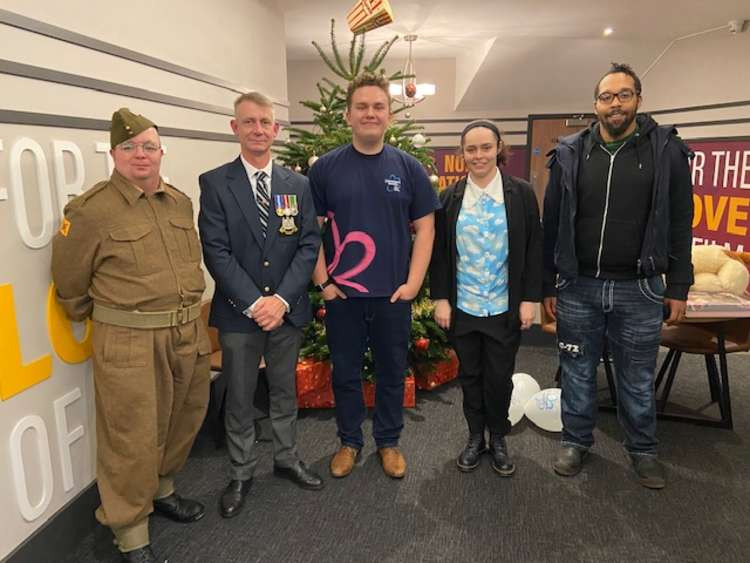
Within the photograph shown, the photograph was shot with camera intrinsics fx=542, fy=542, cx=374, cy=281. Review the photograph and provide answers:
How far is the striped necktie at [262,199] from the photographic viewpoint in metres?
2.15

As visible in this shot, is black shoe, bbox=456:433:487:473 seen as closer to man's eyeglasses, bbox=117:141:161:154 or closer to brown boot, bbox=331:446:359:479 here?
brown boot, bbox=331:446:359:479

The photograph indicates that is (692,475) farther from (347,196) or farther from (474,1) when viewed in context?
(474,1)

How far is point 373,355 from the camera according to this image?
250 cm

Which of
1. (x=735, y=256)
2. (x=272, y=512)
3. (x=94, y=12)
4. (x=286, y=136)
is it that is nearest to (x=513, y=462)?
(x=272, y=512)

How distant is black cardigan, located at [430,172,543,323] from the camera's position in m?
2.28

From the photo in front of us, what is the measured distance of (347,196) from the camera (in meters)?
2.25

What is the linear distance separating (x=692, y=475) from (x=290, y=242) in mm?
2148

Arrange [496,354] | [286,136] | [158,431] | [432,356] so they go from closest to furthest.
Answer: [158,431]
[496,354]
[432,356]
[286,136]

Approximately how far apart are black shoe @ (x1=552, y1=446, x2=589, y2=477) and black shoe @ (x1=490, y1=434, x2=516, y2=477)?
0.68 feet

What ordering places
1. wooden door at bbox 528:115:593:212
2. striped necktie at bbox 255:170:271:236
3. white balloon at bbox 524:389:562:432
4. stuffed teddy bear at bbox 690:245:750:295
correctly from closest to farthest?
striped necktie at bbox 255:170:271:236
white balloon at bbox 524:389:562:432
stuffed teddy bear at bbox 690:245:750:295
wooden door at bbox 528:115:593:212

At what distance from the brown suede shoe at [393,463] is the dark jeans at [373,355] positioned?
0.04m

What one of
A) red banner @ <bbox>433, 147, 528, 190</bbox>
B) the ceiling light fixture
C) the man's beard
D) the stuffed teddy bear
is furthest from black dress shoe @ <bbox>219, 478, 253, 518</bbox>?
red banner @ <bbox>433, 147, 528, 190</bbox>

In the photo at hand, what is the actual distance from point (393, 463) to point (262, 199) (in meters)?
1.35

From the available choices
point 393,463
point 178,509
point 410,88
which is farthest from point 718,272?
point 410,88
